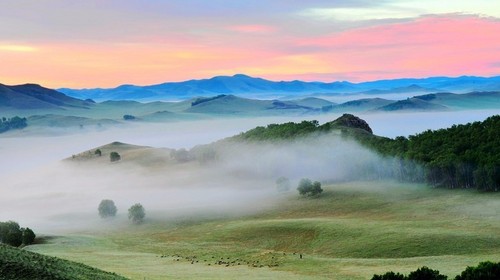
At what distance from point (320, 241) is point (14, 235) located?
2414 inches

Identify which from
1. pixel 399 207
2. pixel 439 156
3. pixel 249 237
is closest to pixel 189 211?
pixel 249 237

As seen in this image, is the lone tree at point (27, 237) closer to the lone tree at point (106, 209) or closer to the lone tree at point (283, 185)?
the lone tree at point (106, 209)

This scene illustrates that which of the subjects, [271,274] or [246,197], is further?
[246,197]

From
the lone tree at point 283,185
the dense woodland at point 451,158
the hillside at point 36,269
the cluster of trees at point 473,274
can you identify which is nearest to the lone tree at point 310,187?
the lone tree at point 283,185

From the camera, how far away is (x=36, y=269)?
2235 inches

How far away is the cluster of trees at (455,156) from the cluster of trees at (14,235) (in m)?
104

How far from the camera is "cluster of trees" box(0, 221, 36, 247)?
119750 millimetres

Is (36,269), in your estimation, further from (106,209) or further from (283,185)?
(283,185)

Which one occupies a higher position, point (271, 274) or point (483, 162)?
point (483, 162)

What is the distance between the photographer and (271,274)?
78.8m

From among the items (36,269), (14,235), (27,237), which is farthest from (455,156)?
(36,269)

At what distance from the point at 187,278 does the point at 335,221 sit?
54772 mm

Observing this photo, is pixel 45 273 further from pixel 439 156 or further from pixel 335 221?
pixel 439 156

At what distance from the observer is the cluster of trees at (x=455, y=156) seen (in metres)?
147
